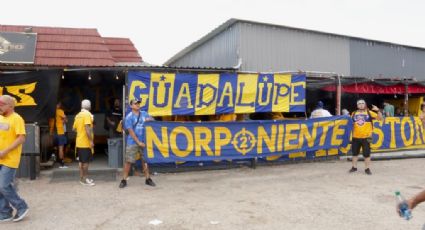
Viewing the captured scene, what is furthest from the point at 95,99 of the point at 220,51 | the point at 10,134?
the point at 10,134

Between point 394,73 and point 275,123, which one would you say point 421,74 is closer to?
point 394,73

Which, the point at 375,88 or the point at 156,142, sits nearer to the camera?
the point at 156,142

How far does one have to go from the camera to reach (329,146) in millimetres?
10773

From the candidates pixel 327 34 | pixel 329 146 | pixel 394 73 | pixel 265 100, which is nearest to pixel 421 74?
pixel 394 73

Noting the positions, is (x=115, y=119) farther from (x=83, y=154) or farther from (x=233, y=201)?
(x=233, y=201)

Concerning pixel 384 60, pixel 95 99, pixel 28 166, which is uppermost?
pixel 384 60

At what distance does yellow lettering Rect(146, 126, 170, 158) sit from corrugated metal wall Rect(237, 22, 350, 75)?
5154 mm

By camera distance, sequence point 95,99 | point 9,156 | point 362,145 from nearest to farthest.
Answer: point 9,156, point 362,145, point 95,99

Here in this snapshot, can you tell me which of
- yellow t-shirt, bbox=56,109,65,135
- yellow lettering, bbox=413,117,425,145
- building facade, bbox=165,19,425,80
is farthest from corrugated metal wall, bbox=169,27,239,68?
yellow lettering, bbox=413,117,425,145

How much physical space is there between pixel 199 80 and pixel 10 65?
4582 mm

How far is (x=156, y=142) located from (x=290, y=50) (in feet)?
24.4

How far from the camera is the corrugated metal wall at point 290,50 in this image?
1298 centimetres

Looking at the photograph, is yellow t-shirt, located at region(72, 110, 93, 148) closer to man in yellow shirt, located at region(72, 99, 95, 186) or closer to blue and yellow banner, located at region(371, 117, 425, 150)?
man in yellow shirt, located at region(72, 99, 95, 186)

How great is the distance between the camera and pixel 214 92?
9594 mm
